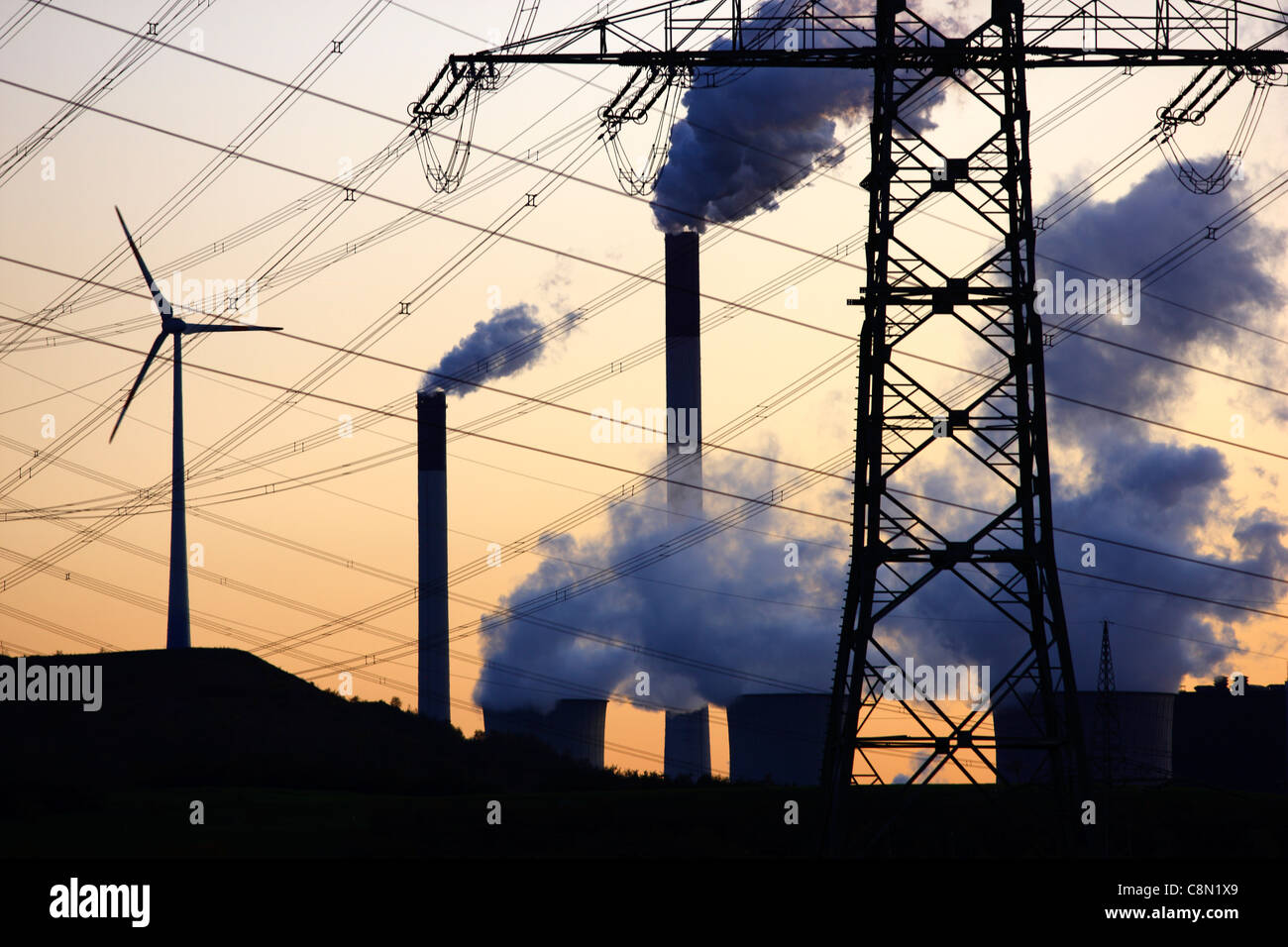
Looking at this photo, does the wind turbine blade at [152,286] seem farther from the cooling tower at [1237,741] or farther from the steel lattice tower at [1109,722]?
the cooling tower at [1237,741]

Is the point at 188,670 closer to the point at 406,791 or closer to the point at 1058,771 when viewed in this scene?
the point at 406,791

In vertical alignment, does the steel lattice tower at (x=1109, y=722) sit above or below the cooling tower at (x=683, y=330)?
below

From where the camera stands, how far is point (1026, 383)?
1107 inches

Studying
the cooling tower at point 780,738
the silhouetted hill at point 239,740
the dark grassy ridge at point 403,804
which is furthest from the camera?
the cooling tower at point 780,738

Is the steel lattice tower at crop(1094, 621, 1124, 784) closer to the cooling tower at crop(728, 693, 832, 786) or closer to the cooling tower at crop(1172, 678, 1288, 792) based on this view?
the cooling tower at crop(728, 693, 832, 786)

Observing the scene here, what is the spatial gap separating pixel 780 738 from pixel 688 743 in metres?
16.1

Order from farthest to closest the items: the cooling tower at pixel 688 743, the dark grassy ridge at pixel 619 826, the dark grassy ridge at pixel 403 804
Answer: the cooling tower at pixel 688 743
the dark grassy ridge at pixel 403 804
the dark grassy ridge at pixel 619 826

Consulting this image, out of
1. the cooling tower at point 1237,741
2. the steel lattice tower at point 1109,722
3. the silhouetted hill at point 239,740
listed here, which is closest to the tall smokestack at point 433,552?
the silhouetted hill at point 239,740

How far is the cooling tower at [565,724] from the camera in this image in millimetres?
88062

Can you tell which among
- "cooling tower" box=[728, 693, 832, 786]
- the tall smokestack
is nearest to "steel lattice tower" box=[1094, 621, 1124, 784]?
"cooling tower" box=[728, 693, 832, 786]

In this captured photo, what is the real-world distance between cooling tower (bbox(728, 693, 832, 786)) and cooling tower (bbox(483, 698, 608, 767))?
1006 cm

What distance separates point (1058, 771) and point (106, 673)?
54598 mm

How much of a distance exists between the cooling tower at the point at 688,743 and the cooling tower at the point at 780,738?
31.6 feet
